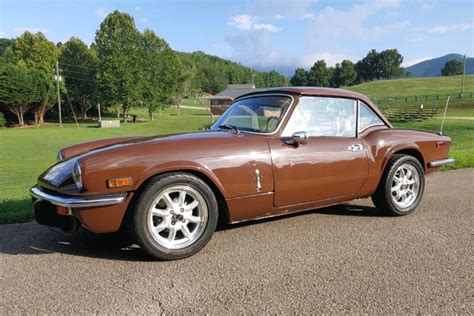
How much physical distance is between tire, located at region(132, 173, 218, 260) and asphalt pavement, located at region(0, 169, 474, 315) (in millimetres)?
132

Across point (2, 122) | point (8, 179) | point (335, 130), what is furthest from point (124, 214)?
point (2, 122)

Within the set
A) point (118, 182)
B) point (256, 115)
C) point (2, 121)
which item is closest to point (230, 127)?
point (256, 115)

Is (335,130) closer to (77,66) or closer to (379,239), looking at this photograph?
(379,239)

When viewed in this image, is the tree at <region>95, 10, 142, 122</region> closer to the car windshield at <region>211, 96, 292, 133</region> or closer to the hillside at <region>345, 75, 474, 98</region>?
the hillside at <region>345, 75, 474, 98</region>

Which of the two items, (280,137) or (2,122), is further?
(2,122)

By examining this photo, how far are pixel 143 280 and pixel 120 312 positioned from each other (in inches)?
17.8

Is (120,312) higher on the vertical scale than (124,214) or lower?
lower

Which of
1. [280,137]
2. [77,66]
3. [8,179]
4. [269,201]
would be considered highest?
[77,66]

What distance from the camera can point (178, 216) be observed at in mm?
3359

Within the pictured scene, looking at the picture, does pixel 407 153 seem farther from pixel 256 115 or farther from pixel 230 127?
pixel 230 127

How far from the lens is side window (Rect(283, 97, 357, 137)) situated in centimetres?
406

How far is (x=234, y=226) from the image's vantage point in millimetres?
4234

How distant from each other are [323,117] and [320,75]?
139 metres

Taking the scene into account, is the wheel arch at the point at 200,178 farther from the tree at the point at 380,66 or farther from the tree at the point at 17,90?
the tree at the point at 380,66
